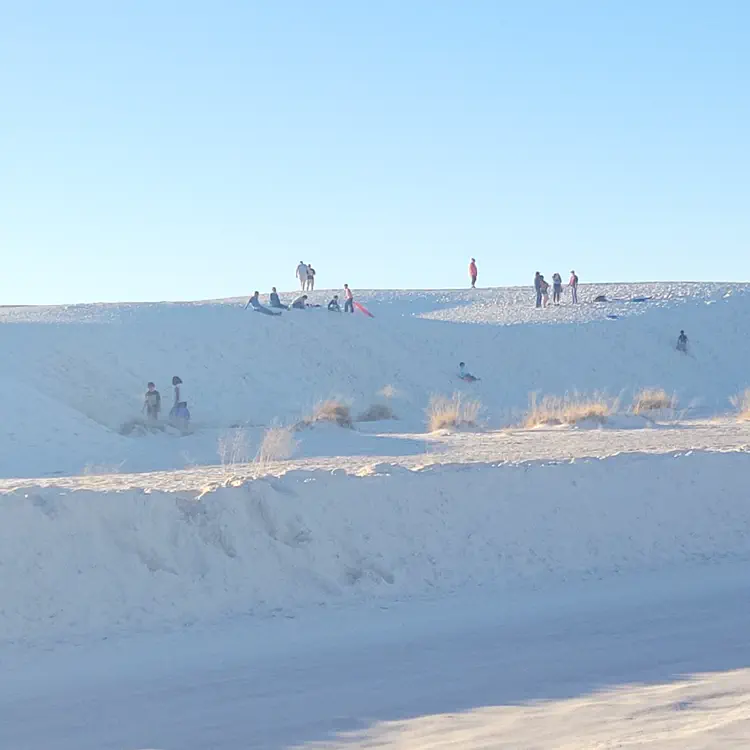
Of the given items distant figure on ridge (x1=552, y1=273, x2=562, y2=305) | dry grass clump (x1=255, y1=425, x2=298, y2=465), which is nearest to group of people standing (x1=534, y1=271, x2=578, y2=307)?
distant figure on ridge (x1=552, y1=273, x2=562, y2=305)

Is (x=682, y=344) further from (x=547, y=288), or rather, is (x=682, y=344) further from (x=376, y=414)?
(x=376, y=414)

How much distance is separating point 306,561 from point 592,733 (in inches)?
193

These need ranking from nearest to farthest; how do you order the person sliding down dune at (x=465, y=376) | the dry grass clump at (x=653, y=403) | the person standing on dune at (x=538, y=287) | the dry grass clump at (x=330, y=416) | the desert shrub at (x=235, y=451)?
the desert shrub at (x=235, y=451) → the dry grass clump at (x=330, y=416) → the dry grass clump at (x=653, y=403) → the person sliding down dune at (x=465, y=376) → the person standing on dune at (x=538, y=287)

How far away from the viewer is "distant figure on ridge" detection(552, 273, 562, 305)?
159ft

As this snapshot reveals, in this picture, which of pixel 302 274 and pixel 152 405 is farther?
pixel 302 274

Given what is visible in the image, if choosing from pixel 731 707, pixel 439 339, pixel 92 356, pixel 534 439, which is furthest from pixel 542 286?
pixel 731 707

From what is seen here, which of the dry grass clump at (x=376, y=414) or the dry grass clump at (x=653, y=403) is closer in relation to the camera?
the dry grass clump at (x=653, y=403)

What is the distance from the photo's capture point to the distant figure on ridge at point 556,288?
159 feet

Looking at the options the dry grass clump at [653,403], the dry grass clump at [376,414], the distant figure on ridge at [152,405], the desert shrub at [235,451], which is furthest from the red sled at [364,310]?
the desert shrub at [235,451]

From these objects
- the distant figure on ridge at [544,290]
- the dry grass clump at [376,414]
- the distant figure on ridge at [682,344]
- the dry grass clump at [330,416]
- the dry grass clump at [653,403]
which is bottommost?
the dry grass clump at [376,414]

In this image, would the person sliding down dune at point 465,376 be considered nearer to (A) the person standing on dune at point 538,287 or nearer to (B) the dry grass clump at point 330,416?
(A) the person standing on dune at point 538,287

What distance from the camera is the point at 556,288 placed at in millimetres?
49562

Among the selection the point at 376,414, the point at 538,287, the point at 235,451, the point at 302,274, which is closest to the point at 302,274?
the point at 302,274

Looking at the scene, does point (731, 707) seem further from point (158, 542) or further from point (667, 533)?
point (667, 533)
